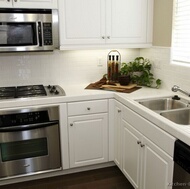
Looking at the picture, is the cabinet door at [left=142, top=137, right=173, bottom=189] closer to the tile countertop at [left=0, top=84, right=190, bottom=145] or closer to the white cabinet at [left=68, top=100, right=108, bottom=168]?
the tile countertop at [left=0, top=84, right=190, bottom=145]

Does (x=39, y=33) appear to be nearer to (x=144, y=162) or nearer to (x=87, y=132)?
(x=87, y=132)

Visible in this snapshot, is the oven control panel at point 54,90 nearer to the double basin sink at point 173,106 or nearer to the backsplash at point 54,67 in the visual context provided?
the backsplash at point 54,67

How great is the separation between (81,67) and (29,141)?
110 centimetres

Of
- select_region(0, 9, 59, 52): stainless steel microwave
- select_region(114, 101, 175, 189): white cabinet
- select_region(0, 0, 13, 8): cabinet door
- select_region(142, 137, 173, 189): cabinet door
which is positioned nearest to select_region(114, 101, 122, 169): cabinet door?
select_region(114, 101, 175, 189): white cabinet

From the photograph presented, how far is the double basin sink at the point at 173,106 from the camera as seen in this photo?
6.35ft

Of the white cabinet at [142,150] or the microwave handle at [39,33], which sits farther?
the microwave handle at [39,33]

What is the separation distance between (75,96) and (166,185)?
1.19 meters

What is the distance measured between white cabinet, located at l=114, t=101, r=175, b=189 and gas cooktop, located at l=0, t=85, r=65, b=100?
26.5 inches

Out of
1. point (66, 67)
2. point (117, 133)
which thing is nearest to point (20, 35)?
point (66, 67)

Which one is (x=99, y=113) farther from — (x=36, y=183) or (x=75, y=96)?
(x=36, y=183)

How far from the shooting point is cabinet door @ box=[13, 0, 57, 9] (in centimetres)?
227

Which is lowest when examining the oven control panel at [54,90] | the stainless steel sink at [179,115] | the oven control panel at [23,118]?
the oven control panel at [23,118]

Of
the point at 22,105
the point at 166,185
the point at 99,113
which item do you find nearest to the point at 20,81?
the point at 22,105

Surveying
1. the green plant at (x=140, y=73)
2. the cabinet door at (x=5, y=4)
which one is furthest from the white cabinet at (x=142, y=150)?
the cabinet door at (x=5, y=4)
